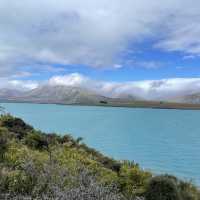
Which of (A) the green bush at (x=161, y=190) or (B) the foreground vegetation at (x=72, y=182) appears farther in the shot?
(A) the green bush at (x=161, y=190)

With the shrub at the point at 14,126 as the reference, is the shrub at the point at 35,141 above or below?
below

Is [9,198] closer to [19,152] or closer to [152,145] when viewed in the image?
[19,152]

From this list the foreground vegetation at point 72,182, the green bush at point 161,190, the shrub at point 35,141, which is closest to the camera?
the foreground vegetation at point 72,182

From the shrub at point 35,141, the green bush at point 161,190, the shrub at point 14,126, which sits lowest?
the green bush at point 161,190

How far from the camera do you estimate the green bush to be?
27.7 ft

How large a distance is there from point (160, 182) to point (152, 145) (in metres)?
40.4

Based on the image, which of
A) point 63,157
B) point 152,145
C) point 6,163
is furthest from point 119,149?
point 6,163

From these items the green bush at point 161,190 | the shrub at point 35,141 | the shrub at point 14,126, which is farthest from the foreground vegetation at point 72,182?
the shrub at point 14,126

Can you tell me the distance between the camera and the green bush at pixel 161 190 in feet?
27.7

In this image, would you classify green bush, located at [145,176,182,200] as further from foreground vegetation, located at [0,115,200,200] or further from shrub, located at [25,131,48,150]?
shrub, located at [25,131,48,150]

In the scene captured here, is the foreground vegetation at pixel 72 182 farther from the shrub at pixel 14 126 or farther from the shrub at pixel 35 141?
the shrub at pixel 14 126

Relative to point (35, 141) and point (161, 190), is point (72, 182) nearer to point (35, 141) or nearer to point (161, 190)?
point (161, 190)

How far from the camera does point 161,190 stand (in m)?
8.57

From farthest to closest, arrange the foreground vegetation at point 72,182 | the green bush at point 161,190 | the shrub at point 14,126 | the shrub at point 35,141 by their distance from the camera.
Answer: the shrub at point 14,126 < the shrub at point 35,141 < the green bush at point 161,190 < the foreground vegetation at point 72,182
